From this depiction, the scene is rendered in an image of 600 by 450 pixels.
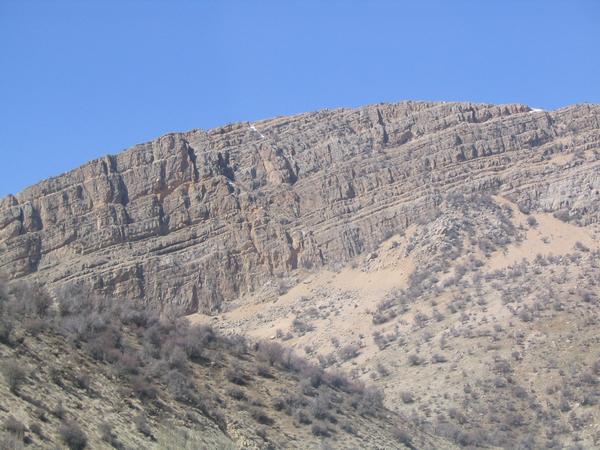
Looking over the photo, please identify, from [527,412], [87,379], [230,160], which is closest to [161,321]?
[87,379]

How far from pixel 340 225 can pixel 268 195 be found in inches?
293

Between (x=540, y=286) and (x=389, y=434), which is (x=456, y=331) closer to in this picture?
(x=540, y=286)

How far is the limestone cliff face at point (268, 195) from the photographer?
72.0 m

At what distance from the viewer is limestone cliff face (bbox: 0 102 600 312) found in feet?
236

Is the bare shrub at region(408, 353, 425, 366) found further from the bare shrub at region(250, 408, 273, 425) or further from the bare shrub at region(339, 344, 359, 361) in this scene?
the bare shrub at region(250, 408, 273, 425)

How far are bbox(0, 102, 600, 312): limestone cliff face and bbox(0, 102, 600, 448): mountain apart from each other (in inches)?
5.2

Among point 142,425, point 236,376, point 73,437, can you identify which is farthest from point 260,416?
point 73,437

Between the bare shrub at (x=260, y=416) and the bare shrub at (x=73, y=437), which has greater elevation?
the bare shrub at (x=73, y=437)

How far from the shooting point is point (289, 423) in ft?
88.9

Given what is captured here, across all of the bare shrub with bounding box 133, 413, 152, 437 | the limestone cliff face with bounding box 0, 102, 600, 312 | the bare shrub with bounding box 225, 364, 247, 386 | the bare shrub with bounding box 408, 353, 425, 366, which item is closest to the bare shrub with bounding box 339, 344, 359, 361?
the bare shrub with bounding box 408, 353, 425, 366

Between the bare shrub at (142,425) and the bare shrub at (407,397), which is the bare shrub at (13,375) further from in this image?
the bare shrub at (407,397)

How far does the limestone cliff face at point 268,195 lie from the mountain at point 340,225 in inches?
5.2

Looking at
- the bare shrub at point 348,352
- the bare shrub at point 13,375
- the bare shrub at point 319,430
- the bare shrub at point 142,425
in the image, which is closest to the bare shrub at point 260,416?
the bare shrub at point 319,430

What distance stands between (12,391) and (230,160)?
202 ft
